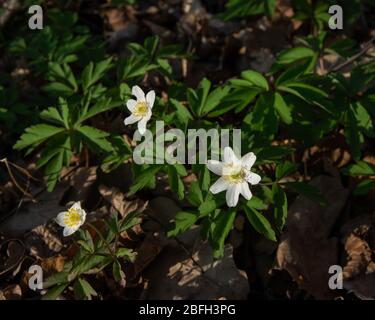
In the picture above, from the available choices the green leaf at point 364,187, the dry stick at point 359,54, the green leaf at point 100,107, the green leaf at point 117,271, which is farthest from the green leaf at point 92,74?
the green leaf at point 364,187

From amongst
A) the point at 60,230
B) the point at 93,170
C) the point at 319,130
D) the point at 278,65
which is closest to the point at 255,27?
the point at 278,65

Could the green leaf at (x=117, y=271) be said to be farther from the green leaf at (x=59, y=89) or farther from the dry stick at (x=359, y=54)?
the dry stick at (x=359, y=54)

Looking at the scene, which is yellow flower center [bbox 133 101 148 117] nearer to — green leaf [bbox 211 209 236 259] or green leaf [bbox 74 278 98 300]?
green leaf [bbox 211 209 236 259]

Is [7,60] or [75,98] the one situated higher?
[7,60]
